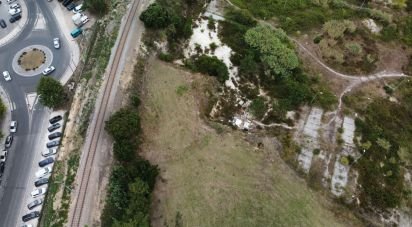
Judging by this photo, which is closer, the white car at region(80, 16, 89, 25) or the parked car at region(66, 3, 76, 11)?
the white car at region(80, 16, 89, 25)

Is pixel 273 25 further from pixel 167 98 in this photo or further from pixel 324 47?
pixel 167 98

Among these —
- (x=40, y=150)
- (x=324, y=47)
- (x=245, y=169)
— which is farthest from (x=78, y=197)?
(x=324, y=47)

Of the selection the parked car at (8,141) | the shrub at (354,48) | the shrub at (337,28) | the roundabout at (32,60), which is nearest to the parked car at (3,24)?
the roundabout at (32,60)

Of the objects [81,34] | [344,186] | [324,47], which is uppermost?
[81,34]

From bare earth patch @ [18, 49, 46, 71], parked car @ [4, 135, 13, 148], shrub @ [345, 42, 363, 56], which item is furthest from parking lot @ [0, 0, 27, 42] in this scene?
shrub @ [345, 42, 363, 56]

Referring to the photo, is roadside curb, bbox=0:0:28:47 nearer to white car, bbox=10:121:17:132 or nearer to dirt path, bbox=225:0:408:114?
white car, bbox=10:121:17:132

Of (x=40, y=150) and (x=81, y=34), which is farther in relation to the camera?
(x=81, y=34)

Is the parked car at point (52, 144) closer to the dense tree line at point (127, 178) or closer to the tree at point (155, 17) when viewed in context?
the dense tree line at point (127, 178)
